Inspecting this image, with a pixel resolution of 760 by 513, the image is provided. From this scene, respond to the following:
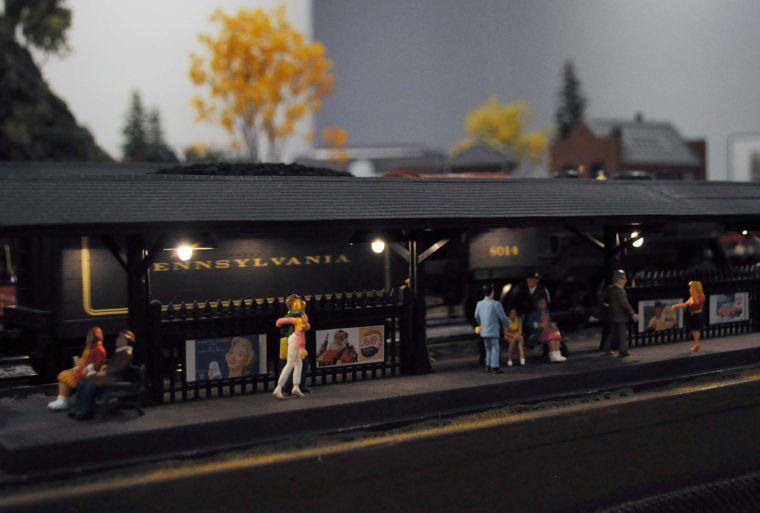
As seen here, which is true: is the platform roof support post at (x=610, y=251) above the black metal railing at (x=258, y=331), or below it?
above

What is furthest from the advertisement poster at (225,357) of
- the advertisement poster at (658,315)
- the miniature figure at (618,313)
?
the advertisement poster at (658,315)

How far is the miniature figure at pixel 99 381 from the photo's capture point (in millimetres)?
9695

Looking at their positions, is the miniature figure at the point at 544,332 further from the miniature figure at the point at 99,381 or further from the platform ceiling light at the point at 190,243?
the miniature figure at the point at 99,381

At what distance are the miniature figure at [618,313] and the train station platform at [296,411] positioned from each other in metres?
0.33

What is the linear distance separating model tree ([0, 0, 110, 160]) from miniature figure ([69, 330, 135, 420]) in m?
23.0

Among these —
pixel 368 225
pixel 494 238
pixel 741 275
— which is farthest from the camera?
pixel 494 238

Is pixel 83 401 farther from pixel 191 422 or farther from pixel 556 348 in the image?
pixel 556 348

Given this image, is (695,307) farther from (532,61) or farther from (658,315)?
(532,61)

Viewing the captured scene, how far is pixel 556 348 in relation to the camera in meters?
13.9

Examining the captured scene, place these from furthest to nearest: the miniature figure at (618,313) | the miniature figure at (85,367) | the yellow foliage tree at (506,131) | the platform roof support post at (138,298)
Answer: the yellow foliage tree at (506,131) → the miniature figure at (618,313) → the platform roof support post at (138,298) → the miniature figure at (85,367)

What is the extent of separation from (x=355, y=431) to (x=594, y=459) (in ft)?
12.1

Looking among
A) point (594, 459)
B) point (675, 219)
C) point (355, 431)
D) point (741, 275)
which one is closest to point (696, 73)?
point (741, 275)

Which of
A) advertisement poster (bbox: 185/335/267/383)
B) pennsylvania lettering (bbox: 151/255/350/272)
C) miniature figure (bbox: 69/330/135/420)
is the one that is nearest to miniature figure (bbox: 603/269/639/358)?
pennsylvania lettering (bbox: 151/255/350/272)

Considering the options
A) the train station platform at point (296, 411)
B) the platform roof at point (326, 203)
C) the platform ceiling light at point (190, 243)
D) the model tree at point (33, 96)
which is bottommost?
the train station platform at point (296, 411)
